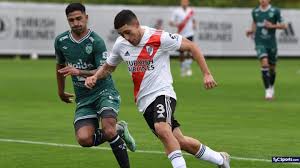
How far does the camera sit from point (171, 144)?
34.4ft

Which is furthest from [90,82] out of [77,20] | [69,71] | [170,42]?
[170,42]

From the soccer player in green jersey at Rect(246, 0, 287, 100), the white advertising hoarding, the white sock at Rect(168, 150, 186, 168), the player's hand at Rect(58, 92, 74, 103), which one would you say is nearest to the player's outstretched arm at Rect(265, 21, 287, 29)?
the soccer player in green jersey at Rect(246, 0, 287, 100)

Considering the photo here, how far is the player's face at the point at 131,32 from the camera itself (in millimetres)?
10703

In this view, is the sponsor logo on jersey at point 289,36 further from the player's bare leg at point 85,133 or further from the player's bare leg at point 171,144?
the player's bare leg at point 171,144

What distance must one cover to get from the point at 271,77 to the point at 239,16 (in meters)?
21.3

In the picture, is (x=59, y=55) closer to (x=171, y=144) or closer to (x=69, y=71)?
(x=69, y=71)

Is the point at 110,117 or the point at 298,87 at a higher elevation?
the point at 110,117

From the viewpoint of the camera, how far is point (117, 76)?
31.7 metres

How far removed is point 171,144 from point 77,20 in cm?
223

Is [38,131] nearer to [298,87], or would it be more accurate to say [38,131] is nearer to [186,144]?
[186,144]

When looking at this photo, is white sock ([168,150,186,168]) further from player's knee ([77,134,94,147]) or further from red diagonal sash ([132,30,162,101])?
player's knee ([77,134,94,147])

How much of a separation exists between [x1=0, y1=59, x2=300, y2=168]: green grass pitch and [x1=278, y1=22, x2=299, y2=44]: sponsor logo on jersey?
520 inches

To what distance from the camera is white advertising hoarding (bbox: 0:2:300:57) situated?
41062 millimetres

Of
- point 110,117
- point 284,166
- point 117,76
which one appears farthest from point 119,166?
point 117,76
